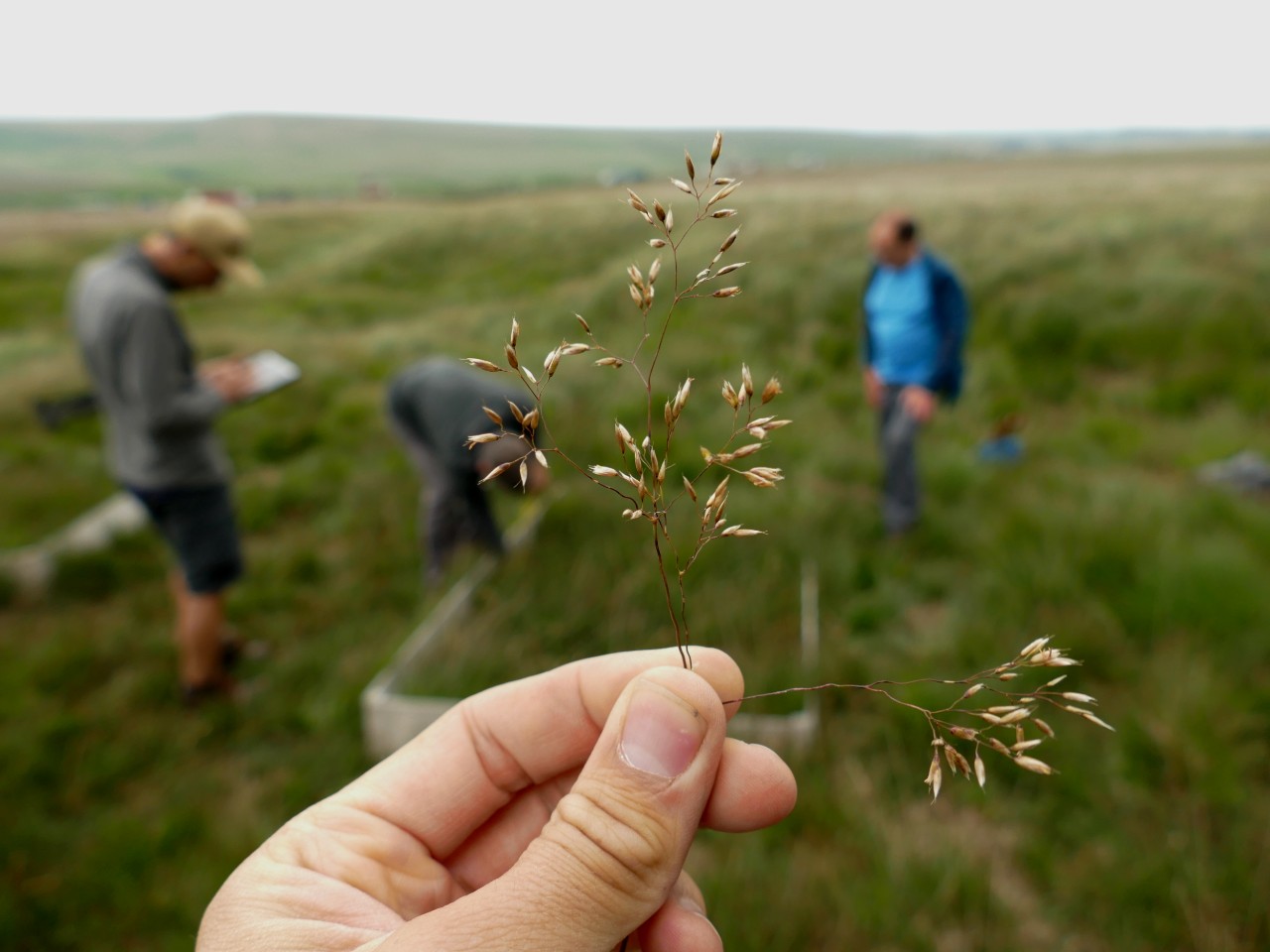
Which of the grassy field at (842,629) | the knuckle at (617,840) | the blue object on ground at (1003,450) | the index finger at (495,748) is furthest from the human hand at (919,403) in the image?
the knuckle at (617,840)

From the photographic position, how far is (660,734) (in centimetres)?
120

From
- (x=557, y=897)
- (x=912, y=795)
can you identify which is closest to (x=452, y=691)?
(x=912, y=795)

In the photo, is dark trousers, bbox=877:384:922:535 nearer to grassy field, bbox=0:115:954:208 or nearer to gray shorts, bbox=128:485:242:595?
gray shorts, bbox=128:485:242:595

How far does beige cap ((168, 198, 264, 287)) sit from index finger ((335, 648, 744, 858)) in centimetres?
309

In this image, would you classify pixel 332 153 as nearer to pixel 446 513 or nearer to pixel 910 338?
pixel 446 513

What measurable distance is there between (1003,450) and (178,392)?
5.85 metres

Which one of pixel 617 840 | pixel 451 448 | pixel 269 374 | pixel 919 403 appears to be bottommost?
pixel 451 448

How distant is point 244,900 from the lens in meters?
1.24

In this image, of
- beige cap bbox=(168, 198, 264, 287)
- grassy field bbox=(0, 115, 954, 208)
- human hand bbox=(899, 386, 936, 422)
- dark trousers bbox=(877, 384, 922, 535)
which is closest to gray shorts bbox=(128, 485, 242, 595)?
Answer: beige cap bbox=(168, 198, 264, 287)

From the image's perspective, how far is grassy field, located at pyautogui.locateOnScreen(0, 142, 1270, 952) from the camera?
8.71 feet

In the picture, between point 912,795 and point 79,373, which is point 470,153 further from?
point 912,795

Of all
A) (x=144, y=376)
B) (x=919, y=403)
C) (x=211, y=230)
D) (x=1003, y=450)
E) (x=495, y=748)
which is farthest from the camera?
(x=1003, y=450)

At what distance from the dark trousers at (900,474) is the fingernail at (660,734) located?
4098mm

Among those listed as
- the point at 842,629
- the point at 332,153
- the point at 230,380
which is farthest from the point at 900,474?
the point at 332,153
